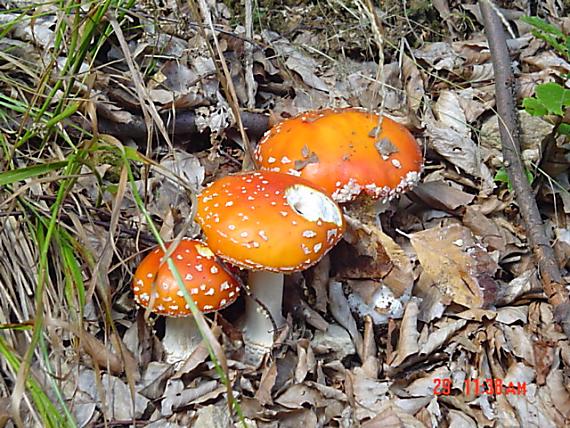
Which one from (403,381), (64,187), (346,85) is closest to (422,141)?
(346,85)

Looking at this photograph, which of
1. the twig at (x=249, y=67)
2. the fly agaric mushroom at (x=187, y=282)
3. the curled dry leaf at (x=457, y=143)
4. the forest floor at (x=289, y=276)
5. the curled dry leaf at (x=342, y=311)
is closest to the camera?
the forest floor at (x=289, y=276)

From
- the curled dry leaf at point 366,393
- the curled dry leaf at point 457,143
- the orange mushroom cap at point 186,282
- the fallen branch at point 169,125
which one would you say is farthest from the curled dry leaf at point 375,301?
the fallen branch at point 169,125

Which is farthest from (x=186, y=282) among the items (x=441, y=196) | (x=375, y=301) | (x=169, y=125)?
(x=441, y=196)

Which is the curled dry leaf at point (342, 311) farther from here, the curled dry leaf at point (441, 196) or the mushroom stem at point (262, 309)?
the curled dry leaf at point (441, 196)

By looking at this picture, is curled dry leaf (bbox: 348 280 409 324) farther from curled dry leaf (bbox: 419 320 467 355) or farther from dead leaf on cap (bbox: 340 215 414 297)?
curled dry leaf (bbox: 419 320 467 355)
